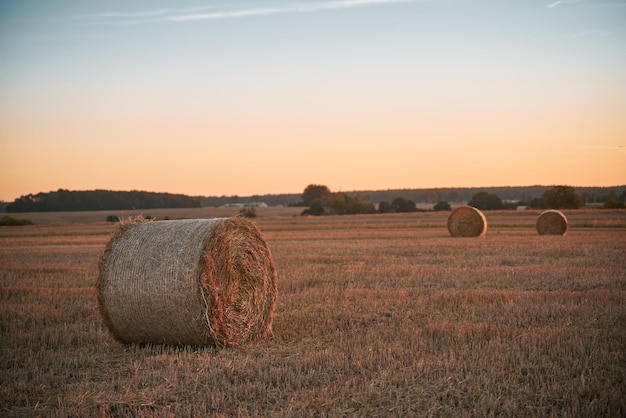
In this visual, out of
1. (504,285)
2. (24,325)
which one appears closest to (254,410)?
(24,325)

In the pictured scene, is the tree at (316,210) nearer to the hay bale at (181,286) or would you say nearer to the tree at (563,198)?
the tree at (563,198)

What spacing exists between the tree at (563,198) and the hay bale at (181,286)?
5590cm

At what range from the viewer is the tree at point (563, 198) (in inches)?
2336

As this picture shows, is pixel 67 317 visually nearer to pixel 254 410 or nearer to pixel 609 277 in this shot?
pixel 254 410

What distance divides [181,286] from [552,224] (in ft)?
81.2

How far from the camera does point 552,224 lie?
96.6 ft

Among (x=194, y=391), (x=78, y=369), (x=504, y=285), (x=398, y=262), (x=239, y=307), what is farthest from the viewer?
(x=398, y=262)

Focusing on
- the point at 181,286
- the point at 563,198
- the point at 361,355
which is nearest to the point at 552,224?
the point at 361,355

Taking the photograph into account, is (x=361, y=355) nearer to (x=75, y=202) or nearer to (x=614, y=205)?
(x=614, y=205)

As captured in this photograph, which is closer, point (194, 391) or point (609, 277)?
point (194, 391)

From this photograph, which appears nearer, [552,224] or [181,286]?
[181,286]

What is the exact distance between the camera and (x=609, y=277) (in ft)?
45.4

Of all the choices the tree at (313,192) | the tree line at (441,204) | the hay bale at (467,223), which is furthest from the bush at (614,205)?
the tree at (313,192)

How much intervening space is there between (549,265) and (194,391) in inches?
488
